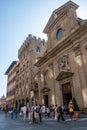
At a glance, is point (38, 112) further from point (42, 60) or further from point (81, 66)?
point (42, 60)

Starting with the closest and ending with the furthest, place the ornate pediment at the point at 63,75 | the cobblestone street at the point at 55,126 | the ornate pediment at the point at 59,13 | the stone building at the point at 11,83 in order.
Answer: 1. the cobblestone street at the point at 55,126
2. the ornate pediment at the point at 63,75
3. the ornate pediment at the point at 59,13
4. the stone building at the point at 11,83

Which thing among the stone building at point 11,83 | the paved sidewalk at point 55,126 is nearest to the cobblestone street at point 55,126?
the paved sidewalk at point 55,126

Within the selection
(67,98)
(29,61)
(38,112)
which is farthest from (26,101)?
(38,112)

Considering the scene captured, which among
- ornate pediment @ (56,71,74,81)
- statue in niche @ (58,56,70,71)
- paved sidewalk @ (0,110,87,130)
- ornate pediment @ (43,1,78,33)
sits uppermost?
ornate pediment @ (43,1,78,33)

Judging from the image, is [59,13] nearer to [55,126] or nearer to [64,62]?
[64,62]

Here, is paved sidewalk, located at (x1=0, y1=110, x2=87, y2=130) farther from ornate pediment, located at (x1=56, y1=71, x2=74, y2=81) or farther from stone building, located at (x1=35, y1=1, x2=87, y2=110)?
ornate pediment, located at (x1=56, y1=71, x2=74, y2=81)

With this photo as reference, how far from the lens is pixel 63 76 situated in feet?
72.3

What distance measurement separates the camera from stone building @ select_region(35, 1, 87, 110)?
1912 centimetres

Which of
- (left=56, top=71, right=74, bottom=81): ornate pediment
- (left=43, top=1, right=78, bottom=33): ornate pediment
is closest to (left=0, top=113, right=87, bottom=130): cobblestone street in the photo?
(left=56, top=71, right=74, bottom=81): ornate pediment

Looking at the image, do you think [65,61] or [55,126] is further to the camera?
[65,61]

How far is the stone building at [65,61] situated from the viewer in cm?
1912

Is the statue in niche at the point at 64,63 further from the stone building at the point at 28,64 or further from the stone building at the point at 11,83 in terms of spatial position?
the stone building at the point at 11,83

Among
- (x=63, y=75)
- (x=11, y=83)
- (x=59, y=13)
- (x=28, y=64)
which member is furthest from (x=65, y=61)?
(x=11, y=83)

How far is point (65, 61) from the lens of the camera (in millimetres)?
22203
